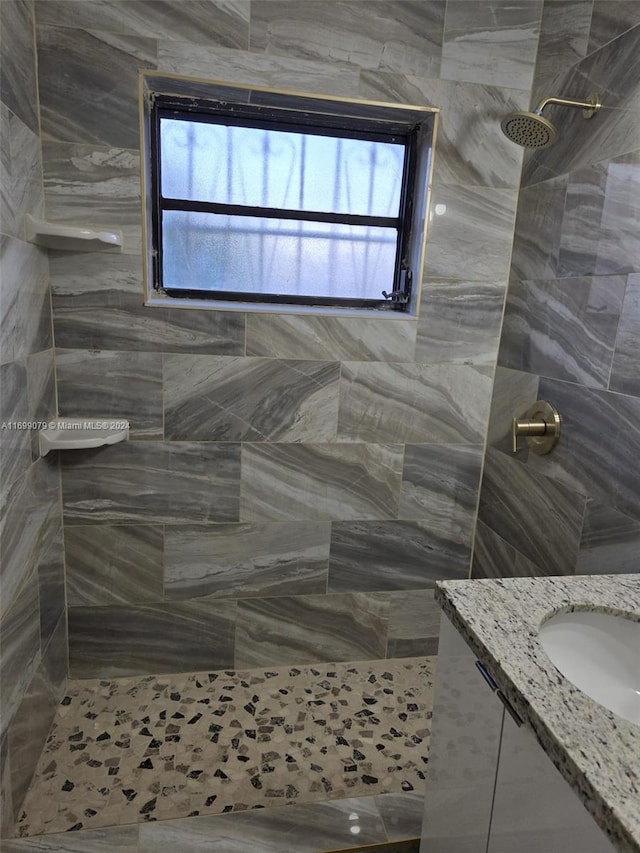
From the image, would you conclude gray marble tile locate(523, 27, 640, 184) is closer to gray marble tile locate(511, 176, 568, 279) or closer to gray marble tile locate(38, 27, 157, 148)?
gray marble tile locate(511, 176, 568, 279)

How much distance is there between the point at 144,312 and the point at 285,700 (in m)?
1.38

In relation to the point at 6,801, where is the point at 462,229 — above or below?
above

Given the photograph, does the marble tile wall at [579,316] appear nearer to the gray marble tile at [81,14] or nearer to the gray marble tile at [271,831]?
the gray marble tile at [271,831]

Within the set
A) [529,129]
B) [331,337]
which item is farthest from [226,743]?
[529,129]

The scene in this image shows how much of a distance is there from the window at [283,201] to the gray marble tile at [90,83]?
14cm

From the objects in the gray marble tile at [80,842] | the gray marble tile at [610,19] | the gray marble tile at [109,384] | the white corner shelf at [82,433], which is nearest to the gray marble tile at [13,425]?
the white corner shelf at [82,433]

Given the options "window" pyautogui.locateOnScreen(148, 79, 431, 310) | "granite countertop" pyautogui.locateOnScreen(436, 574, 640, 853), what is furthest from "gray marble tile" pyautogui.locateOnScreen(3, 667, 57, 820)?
"window" pyautogui.locateOnScreen(148, 79, 431, 310)

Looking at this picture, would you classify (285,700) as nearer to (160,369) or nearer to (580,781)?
(160,369)

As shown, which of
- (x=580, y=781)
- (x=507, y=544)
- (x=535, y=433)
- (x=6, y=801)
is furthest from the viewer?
(x=507, y=544)

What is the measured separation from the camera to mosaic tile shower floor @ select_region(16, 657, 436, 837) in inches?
58.2

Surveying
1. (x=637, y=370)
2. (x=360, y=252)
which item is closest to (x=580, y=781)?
(x=637, y=370)

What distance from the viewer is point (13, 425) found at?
1.35m

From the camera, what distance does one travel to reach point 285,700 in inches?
74.1

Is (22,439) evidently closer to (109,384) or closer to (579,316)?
(109,384)
